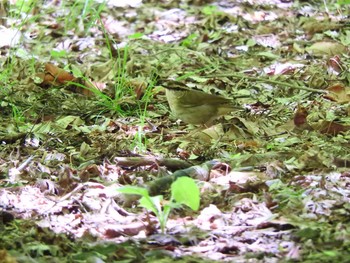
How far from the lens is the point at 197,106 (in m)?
4.57

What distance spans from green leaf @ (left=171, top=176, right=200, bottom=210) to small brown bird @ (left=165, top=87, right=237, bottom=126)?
165 centimetres

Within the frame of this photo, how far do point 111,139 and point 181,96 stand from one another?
1.76 ft

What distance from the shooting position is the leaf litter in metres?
2.88

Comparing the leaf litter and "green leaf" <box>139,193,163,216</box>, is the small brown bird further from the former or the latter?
"green leaf" <box>139,193,163,216</box>

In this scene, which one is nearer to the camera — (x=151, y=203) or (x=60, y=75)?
(x=151, y=203)

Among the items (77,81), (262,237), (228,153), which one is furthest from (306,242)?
(77,81)

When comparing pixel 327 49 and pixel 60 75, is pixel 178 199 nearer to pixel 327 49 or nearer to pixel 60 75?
pixel 60 75

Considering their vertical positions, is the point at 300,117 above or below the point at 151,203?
below

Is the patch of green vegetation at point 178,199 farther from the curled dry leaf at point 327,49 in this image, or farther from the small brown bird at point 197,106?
the curled dry leaf at point 327,49

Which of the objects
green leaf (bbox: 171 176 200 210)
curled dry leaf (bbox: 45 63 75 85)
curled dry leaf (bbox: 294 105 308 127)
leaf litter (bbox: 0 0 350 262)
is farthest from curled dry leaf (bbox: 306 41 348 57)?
green leaf (bbox: 171 176 200 210)

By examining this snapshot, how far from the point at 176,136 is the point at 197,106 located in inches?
8.7

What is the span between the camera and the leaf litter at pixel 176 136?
2.88 m

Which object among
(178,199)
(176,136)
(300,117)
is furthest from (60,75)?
(178,199)

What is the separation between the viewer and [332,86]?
5148 mm
